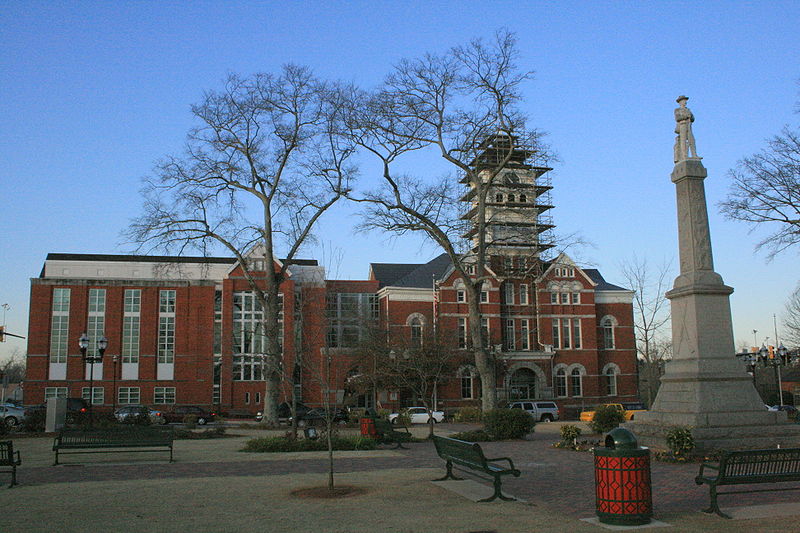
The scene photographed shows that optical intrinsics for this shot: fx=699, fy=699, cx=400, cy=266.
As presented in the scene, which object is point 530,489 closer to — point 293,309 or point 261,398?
point 293,309

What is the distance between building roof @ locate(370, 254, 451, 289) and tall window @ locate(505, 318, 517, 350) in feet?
24.1

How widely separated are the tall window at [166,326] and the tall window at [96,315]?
4478 millimetres

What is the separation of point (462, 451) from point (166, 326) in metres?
51.5

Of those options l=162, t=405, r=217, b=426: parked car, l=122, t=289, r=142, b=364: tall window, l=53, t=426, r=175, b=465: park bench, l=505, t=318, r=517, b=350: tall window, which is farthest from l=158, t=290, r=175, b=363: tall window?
l=53, t=426, r=175, b=465: park bench

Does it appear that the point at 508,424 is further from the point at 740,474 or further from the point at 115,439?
the point at 740,474

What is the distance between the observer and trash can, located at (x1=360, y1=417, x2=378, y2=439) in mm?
23547

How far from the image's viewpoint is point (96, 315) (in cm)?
5841

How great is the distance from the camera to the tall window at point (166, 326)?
58656mm

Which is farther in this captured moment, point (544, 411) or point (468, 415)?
point (544, 411)

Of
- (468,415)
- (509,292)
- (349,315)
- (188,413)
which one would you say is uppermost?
(509,292)

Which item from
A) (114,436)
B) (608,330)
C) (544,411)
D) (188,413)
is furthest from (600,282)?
(114,436)

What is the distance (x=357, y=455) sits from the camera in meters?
20.0

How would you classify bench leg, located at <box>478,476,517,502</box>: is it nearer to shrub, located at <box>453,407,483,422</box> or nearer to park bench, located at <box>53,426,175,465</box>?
park bench, located at <box>53,426,175,465</box>

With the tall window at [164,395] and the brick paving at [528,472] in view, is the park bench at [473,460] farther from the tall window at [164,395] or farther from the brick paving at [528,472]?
the tall window at [164,395]
